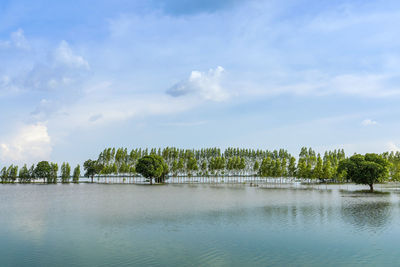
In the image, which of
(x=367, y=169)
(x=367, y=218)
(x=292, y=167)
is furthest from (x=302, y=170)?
(x=367, y=218)

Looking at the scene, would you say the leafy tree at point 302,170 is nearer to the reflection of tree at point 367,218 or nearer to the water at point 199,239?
the reflection of tree at point 367,218

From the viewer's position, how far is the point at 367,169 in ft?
306

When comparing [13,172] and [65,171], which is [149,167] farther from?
[13,172]

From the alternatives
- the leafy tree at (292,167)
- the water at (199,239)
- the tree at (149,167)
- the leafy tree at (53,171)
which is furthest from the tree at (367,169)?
the leafy tree at (53,171)

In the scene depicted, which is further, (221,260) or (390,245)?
(390,245)

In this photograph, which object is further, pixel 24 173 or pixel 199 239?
pixel 24 173

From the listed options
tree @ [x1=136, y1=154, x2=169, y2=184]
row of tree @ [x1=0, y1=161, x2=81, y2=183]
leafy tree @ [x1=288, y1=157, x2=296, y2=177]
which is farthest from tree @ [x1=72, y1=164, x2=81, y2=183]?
leafy tree @ [x1=288, y1=157, x2=296, y2=177]

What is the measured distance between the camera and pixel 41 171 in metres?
187

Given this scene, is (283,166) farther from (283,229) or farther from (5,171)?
(5,171)

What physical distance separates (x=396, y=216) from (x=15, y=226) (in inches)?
2051

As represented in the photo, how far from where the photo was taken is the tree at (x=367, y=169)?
9256 centimetres

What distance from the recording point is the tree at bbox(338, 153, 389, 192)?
92.6 meters

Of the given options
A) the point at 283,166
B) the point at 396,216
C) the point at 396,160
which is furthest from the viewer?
the point at 396,160

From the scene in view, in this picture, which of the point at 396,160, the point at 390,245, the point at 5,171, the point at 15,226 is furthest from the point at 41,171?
the point at 396,160
